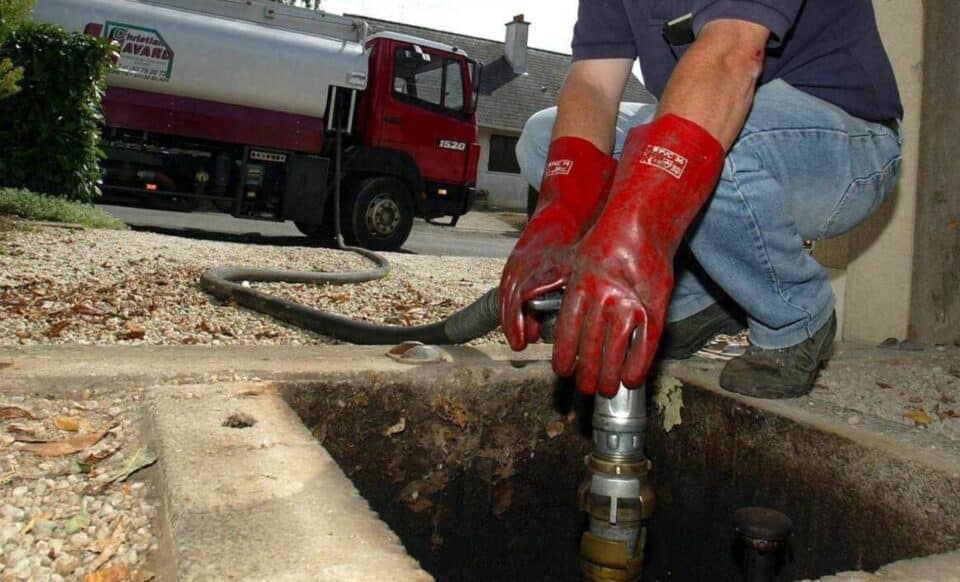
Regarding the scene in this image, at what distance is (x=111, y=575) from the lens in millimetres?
1062

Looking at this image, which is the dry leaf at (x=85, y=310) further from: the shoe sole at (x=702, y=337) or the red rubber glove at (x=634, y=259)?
the red rubber glove at (x=634, y=259)

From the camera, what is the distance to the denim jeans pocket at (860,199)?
204 cm

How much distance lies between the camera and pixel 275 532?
1.11 meters

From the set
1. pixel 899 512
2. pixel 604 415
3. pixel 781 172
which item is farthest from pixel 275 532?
pixel 781 172

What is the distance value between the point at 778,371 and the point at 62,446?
1598mm

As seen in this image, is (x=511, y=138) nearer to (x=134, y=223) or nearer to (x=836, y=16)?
(x=134, y=223)

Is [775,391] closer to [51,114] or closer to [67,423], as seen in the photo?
[67,423]

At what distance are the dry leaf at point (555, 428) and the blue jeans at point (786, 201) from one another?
56cm

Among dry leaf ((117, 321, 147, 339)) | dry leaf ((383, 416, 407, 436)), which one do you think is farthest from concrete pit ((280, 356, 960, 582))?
dry leaf ((117, 321, 147, 339))

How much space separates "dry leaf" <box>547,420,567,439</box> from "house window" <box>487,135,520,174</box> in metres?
24.8

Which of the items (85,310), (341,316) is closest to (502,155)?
(85,310)

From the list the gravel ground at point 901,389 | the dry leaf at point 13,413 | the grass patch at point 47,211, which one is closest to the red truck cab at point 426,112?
the grass patch at point 47,211

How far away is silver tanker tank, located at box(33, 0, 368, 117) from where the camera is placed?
9.42 m

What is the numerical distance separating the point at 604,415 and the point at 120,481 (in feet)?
2.62
